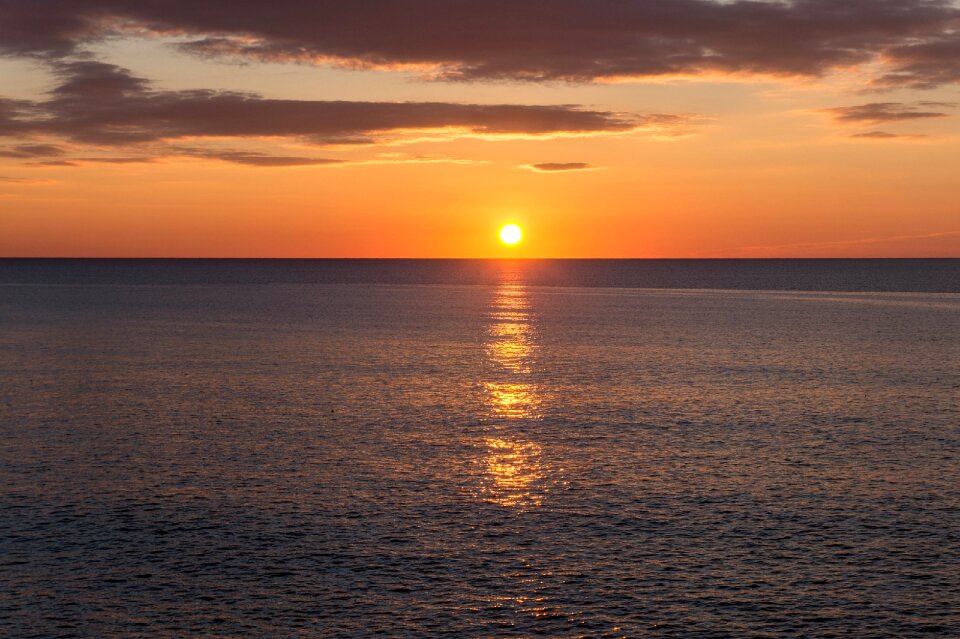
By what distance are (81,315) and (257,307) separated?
34949 mm

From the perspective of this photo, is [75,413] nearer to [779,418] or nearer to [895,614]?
[779,418]

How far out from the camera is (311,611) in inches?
1166

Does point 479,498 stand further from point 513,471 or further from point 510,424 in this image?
point 510,424

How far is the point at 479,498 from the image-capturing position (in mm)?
42000

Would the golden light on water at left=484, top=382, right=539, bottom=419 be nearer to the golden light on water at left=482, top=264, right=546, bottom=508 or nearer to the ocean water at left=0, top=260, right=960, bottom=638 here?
the golden light on water at left=482, top=264, right=546, bottom=508

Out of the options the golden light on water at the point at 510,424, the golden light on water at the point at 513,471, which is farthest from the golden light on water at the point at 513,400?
the golden light on water at the point at 513,471

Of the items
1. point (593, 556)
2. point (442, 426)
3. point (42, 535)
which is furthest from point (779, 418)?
point (42, 535)

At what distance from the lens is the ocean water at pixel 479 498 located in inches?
1175

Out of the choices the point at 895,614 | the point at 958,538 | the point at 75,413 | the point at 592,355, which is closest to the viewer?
the point at 895,614

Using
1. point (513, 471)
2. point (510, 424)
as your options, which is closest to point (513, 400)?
point (510, 424)

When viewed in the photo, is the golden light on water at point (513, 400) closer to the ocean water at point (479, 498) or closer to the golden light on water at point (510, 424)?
the golden light on water at point (510, 424)

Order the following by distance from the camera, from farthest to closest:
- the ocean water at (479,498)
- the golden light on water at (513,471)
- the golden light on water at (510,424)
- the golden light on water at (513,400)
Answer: the golden light on water at (513,400), the golden light on water at (510,424), the golden light on water at (513,471), the ocean water at (479,498)

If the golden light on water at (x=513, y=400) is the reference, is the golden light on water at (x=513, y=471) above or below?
below

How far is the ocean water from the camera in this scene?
29844 millimetres
